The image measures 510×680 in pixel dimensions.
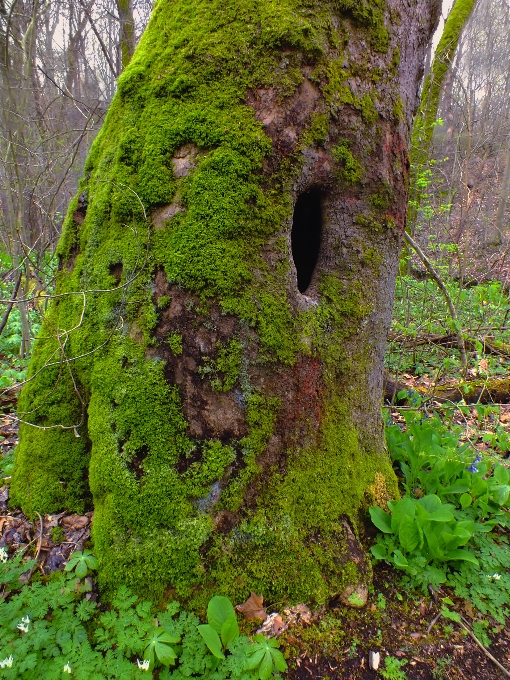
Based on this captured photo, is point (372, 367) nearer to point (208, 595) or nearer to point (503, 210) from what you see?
point (208, 595)

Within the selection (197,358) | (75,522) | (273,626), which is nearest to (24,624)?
(75,522)

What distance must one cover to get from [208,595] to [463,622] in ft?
4.42

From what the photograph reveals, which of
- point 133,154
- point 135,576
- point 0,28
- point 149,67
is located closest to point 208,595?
point 135,576

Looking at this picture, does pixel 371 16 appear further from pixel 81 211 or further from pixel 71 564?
pixel 71 564

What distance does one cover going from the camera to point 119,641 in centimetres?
172

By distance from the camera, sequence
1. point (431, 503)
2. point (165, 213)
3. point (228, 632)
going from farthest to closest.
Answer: point (431, 503) → point (165, 213) → point (228, 632)

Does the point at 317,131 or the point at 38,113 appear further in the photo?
the point at 38,113

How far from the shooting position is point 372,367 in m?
2.65

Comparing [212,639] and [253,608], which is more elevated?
[212,639]

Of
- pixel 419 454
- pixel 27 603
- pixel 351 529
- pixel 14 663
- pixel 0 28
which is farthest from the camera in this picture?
pixel 0 28

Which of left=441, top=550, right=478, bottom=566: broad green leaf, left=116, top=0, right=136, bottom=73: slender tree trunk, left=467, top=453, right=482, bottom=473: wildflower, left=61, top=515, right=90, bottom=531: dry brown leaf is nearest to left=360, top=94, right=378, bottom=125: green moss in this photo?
left=467, top=453, right=482, bottom=473: wildflower

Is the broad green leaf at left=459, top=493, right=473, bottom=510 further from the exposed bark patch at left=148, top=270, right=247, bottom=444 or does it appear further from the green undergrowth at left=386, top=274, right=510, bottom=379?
the green undergrowth at left=386, top=274, right=510, bottom=379

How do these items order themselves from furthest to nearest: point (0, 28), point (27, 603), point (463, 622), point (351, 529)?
1. point (0, 28)
2. point (351, 529)
3. point (463, 622)
4. point (27, 603)

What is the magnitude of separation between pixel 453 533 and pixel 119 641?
1.79 metres
